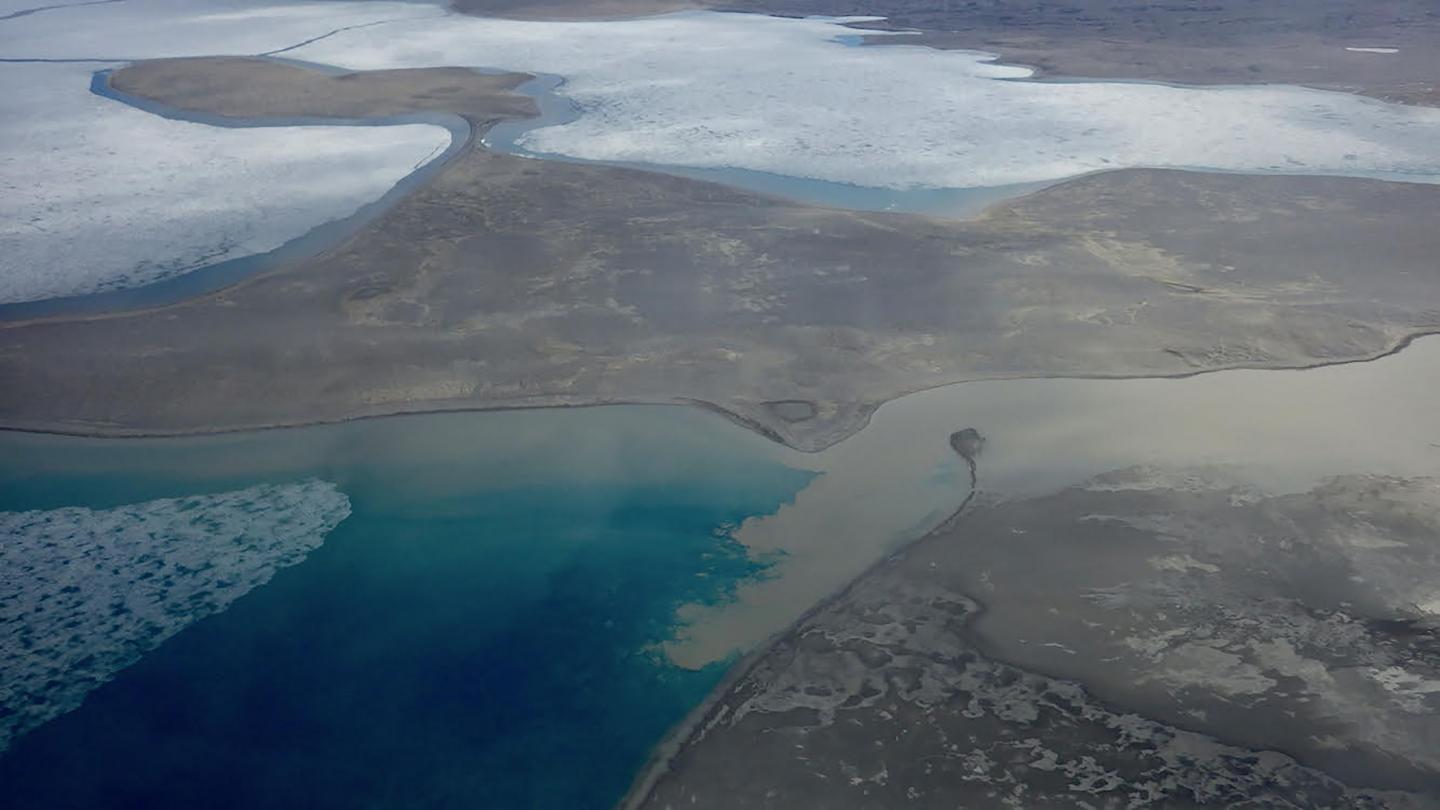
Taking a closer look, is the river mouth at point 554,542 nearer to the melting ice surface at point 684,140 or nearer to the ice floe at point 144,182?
the ice floe at point 144,182

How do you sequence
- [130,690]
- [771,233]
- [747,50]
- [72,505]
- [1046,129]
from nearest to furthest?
[130,690]
[72,505]
[771,233]
[1046,129]
[747,50]

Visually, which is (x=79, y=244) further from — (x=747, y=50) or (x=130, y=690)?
(x=747, y=50)

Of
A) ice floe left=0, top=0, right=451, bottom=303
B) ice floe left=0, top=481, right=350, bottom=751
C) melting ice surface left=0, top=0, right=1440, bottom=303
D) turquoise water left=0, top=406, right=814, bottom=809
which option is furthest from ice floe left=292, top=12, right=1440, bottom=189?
ice floe left=0, top=481, right=350, bottom=751

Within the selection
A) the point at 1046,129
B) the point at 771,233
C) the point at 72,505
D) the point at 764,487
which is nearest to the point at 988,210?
the point at 771,233

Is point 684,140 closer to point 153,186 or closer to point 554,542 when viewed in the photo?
point 153,186

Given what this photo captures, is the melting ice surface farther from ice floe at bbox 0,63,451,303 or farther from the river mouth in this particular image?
the river mouth

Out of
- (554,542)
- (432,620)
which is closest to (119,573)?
(432,620)
